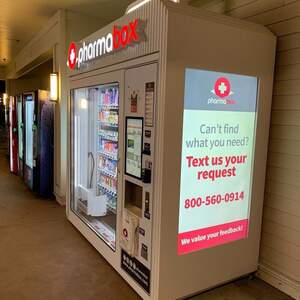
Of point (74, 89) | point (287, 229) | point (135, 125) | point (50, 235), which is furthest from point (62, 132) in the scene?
point (287, 229)

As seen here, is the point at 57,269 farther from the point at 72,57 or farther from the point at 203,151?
the point at 72,57

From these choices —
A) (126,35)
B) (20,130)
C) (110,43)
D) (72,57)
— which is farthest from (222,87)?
(20,130)

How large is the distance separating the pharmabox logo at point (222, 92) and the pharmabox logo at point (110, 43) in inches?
26.4

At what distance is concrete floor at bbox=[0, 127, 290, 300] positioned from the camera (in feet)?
8.35

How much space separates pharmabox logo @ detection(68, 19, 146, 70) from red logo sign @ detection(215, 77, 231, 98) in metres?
0.67

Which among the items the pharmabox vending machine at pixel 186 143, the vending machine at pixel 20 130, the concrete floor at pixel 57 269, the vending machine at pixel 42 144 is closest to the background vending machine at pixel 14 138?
the vending machine at pixel 20 130

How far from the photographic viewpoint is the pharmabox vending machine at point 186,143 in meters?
2.16

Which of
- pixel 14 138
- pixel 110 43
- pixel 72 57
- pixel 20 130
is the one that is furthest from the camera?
pixel 14 138

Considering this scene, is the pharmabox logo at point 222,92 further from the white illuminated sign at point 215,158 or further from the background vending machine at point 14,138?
the background vending machine at point 14,138

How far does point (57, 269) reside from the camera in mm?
2922

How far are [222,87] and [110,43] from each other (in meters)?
1.10

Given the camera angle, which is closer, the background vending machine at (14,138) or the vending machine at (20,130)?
the vending machine at (20,130)

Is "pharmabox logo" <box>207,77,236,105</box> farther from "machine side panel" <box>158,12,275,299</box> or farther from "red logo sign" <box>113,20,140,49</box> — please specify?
"red logo sign" <box>113,20,140,49</box>

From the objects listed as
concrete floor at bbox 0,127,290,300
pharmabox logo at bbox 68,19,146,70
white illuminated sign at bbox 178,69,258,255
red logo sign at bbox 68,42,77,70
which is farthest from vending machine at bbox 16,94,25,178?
white illuminated sign at bbox 178,69,258,255
